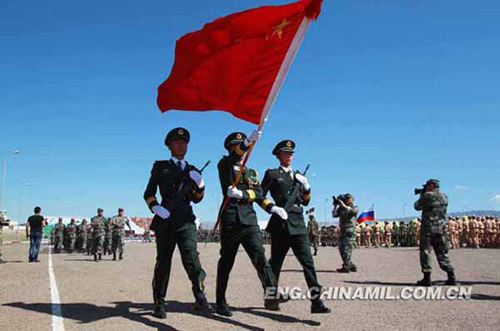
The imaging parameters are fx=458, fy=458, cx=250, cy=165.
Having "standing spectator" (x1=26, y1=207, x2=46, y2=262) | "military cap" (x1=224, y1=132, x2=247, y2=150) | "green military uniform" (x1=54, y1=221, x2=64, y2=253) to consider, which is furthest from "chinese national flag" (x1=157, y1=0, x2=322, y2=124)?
"green military uniform" (x1=54, y1=221, x2=64, y2=253)

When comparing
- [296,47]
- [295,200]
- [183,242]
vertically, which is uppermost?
[296,47]

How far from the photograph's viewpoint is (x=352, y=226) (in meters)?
12.9

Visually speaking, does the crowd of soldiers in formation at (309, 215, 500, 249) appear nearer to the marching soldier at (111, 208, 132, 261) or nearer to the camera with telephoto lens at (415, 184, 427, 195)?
the marching soldier at (111, 208, 132, 261)

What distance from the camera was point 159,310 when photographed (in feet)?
18.3

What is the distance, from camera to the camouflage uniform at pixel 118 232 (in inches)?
722

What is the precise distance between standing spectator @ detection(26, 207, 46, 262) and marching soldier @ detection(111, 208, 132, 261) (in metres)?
2.85

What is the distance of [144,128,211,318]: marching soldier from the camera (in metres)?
5.68

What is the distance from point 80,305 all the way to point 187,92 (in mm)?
3362

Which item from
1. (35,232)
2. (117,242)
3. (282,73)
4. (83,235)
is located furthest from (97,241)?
(282,73)

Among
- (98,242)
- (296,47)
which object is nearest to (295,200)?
(296,47)

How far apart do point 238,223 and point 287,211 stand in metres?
0.69

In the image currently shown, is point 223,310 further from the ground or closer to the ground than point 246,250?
closer to the ground

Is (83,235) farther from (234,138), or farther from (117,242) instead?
A: (234,138)

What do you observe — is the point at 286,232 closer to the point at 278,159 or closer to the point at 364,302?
the point at 278,159
